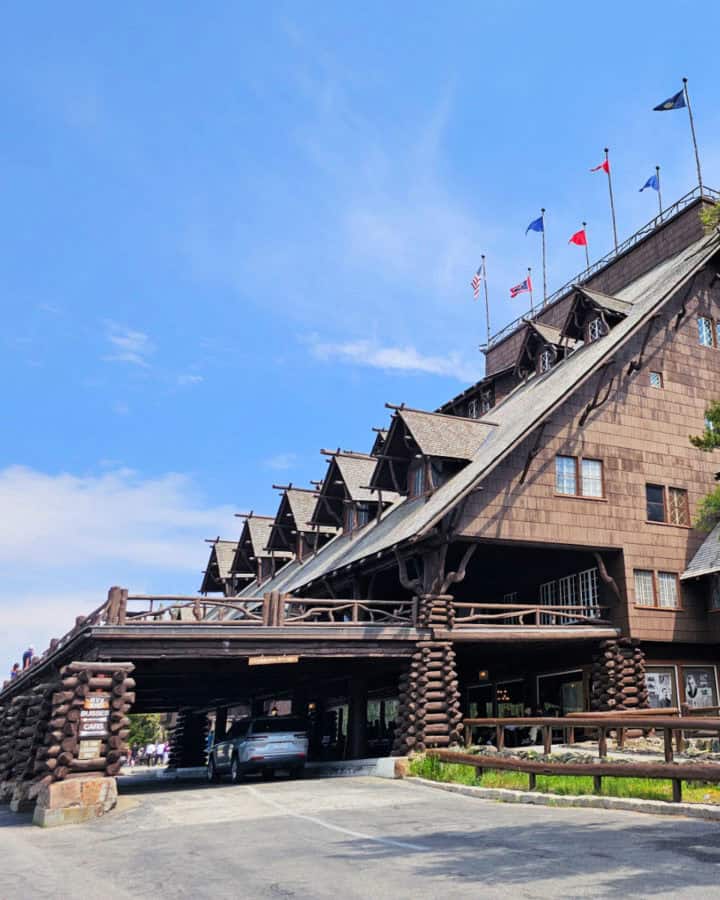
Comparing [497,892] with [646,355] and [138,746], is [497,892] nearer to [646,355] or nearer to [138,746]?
[646,355]

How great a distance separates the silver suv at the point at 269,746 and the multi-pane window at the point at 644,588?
11.2m

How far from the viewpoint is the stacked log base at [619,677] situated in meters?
25.4

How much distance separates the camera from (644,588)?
2656 cm

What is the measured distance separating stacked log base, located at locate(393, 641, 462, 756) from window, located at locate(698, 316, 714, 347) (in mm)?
14953

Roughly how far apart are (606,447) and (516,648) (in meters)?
7.17

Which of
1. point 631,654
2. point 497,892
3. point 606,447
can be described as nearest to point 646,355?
point 606,447

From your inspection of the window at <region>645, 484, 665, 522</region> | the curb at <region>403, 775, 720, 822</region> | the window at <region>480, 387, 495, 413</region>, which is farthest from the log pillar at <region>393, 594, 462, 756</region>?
the window at <region>480, 387, 495, 413</region>

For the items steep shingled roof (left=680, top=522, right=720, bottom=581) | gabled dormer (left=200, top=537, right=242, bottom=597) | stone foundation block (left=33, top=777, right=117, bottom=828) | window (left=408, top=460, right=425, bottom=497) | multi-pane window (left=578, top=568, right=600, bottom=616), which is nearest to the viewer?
stone foundation block (left=33, top=777, right=117, bottom=828)

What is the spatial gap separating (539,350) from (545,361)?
2.28 feet

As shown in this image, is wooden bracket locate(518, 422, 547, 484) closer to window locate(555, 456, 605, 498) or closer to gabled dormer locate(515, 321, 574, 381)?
window locate(555, 456, 605, 498)

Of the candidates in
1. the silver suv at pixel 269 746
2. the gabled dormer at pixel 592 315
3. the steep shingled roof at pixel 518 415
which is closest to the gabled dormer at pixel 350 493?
the steep shingled roof at pixel 518 415

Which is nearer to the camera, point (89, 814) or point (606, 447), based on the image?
point (89, 814)

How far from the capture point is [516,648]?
2694cm

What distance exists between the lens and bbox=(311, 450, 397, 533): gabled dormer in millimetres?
33562
